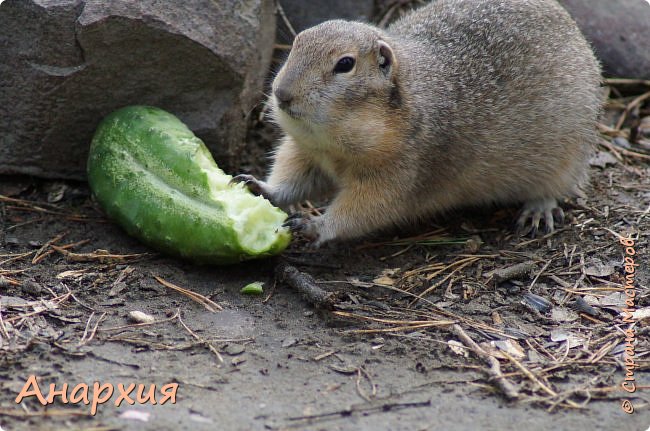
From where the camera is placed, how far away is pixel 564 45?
6789mm

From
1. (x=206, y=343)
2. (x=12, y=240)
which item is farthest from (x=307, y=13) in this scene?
(x=206, y=343)

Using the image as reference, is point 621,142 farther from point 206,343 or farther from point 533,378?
point 206,343

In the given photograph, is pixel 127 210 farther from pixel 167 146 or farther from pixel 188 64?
pixel 188 64

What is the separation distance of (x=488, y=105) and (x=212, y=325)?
286 cm

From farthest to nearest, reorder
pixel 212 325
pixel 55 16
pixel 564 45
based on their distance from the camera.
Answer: pixel 564 45
pixel 55 16
pixel 212 325

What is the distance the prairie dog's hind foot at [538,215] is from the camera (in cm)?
656

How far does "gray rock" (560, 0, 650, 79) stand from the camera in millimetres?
8414

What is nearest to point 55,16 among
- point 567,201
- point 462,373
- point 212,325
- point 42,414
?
point 212,325

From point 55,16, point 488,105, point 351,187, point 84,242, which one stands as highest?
point 55,16

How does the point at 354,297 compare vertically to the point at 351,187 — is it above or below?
below

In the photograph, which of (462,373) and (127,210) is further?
(127,210)

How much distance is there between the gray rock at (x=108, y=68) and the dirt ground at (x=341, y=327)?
45 cm

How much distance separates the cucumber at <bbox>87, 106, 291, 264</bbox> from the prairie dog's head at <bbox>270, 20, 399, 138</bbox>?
65 centimetres

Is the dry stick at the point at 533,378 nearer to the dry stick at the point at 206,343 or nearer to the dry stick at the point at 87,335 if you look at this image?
the dry stick at the point at 206,343
